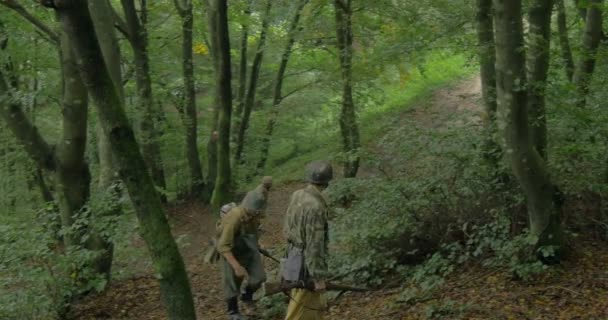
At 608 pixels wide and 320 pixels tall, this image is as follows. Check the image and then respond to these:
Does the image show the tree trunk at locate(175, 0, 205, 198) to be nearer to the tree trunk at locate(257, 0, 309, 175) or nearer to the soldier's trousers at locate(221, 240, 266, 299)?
the tree trunk at locate(257, 0, 309, 175)

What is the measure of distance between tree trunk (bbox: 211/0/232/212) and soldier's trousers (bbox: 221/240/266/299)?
18.6 feet

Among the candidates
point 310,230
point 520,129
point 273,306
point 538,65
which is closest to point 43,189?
point 273,306

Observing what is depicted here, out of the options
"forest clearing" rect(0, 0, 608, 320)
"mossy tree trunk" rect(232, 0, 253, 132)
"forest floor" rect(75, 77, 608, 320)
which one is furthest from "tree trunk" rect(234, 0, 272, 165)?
"forest floor" rect(75, 77, 608, 320)

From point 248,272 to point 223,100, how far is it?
5.89 meters

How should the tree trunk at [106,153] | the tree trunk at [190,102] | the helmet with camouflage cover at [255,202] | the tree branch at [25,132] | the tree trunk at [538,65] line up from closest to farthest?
the tree trunk at [538,65], the helmet with camouflage cover at [255,202], the tree trunk at [106,153], the tree branch at [25,132], the tree trunk at [190,102]

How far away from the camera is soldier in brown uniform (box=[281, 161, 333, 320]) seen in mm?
5660

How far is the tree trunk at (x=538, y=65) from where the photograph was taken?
693 centimetres

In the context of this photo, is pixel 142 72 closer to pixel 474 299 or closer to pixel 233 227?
pixel 233 227

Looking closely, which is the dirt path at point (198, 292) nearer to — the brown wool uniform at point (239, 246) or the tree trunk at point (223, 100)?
the brown wool uniform at point (239, 246)

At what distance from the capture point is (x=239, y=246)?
26.2 ft

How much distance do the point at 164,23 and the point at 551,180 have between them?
50.4 feet

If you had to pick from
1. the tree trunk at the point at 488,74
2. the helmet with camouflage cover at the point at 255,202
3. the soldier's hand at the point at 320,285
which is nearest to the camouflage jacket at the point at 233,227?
the helmet with camouflage cover at the point at 255,202

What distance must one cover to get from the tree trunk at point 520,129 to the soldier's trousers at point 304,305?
2.54m

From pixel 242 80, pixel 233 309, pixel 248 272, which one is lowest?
pixel 233 309
